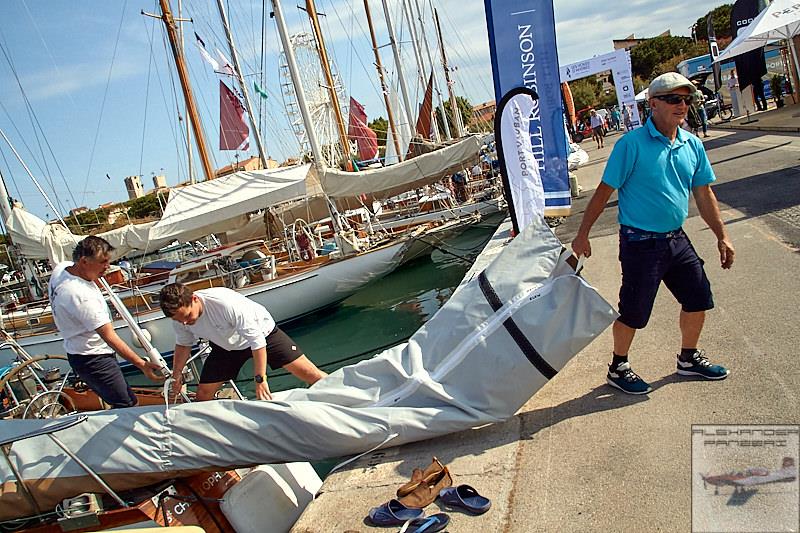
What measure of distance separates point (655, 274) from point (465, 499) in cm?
190

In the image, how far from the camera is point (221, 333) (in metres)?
4.98

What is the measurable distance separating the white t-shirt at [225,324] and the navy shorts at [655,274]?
9.37ft

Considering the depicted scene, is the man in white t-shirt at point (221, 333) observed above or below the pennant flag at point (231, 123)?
below

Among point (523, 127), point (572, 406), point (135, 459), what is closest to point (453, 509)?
point (572, 406)

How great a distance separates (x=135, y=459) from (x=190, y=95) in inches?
755

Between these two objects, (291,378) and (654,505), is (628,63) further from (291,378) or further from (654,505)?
(654,505)

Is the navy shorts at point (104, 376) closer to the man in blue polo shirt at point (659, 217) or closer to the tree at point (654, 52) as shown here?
the man in blue polo shirt at point (659, 217)

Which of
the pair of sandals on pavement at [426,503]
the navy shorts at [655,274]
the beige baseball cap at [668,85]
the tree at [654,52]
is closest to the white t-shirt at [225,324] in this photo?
the pair of sandals on pavement at [426,503]

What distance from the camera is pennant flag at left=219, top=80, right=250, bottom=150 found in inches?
891

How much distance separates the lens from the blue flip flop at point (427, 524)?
3012mm

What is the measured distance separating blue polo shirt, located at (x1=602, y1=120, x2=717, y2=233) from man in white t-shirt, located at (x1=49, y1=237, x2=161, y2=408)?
4.02 metres

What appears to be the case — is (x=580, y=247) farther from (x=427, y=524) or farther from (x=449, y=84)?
(x=449, y=84)

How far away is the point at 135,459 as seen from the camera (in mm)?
3875

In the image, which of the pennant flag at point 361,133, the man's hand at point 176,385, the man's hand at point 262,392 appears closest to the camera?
the man's hand at point 262,392
